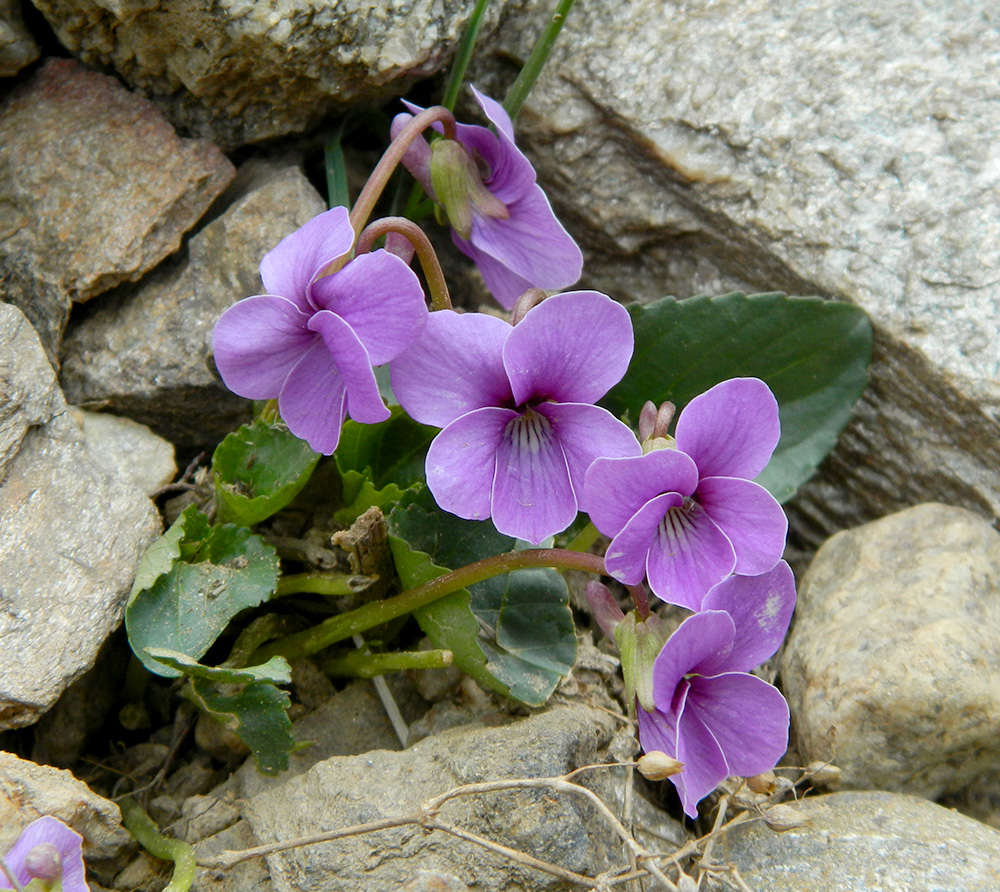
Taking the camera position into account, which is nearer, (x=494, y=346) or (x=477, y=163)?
(x=494, y=346)

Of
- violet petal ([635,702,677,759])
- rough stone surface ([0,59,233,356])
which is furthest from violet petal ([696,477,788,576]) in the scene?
rough stone surface ([0,59,233,356])

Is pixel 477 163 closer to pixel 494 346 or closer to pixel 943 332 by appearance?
pixel 494 346

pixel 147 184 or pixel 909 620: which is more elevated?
pixel 147 184

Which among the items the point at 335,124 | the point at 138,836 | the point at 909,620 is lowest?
the point at 138,836

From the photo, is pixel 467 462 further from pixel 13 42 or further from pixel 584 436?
pixel 13 42

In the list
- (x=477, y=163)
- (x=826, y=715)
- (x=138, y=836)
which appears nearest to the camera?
(x=138, y=836)

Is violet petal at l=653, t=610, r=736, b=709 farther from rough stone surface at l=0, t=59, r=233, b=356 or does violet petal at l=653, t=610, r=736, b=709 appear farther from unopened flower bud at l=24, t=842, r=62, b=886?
rough stone surface at l=0, t=59, r=233, b=356

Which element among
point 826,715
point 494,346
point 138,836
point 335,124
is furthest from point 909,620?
point 335,124
